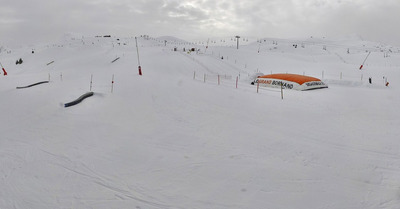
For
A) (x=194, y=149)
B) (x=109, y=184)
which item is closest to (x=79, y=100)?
(x=194, y=149)

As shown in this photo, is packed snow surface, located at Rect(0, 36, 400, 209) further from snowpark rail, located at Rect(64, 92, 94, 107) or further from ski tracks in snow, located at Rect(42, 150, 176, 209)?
snowpark rail, located at Rect(64, 92, 94, 107)

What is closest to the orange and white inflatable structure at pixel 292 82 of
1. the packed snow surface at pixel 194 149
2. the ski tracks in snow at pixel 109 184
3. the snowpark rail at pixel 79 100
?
the packed snow surface at pixel 194 149

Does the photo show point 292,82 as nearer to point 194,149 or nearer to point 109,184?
point 194,149

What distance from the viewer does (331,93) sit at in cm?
1928

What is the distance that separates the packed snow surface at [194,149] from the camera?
6465 mm

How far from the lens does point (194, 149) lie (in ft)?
29.5

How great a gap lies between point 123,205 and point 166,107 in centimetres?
801

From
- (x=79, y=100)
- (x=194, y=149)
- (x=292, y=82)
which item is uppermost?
(x=292, y=82)

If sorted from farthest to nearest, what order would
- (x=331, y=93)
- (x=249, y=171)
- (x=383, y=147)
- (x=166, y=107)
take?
1. (x=331, y=93)
2. (x=166, y=107)
3. (x=383, y=147)
4. (x=249, y=171)

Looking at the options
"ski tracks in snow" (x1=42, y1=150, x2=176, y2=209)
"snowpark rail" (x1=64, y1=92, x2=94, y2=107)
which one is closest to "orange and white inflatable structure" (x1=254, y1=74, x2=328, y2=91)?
"snowpark rail" (x1=64, y1=92, x2=94, y2=107)

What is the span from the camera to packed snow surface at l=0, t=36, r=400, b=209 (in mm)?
6465

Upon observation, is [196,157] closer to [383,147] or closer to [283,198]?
[283,198]

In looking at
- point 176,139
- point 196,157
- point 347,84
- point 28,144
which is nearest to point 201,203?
point 196,157

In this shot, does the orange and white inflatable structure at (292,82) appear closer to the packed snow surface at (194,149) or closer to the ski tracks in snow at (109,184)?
the packed snow surface at (194,149)
